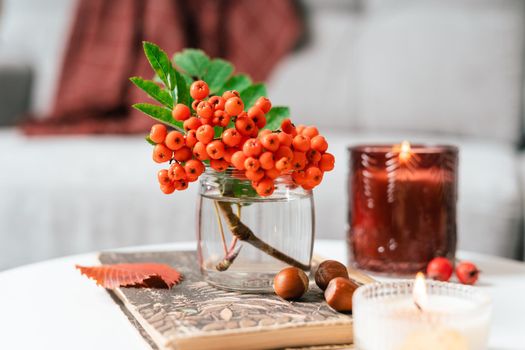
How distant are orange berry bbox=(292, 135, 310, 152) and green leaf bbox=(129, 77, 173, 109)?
0.16 metres

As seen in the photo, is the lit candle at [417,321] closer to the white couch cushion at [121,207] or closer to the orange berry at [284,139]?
the orange berry at [284,139]

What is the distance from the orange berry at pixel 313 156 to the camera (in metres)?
0.69

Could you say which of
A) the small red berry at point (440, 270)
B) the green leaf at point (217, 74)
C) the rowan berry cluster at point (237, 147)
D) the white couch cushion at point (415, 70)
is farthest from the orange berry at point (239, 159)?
the white couch cushion at point (415, 70)

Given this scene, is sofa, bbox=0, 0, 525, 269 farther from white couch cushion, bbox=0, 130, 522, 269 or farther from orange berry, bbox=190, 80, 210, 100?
orange berry, bbox=190, 80, 210, 100

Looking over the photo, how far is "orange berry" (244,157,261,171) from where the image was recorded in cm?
63

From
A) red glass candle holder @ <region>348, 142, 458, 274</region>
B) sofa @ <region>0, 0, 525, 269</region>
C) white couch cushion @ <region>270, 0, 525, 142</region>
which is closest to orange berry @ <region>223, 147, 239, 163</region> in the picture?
red glass candle holder @ <region>348, 142, 458, 274</region>

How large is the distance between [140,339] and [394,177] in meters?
0.40

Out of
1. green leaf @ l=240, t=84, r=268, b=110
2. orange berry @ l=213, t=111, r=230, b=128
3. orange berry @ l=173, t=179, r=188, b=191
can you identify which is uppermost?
green leaf @ l=240, t=84, r=268, b=110

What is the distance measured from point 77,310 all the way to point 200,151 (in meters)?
0.21

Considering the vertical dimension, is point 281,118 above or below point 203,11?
below

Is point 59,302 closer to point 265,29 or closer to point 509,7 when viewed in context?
point 265,29

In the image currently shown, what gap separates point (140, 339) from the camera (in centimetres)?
63

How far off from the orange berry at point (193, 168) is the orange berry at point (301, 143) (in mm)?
90

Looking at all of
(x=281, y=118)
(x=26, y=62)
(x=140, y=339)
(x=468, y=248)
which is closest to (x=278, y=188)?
(x=281, y=118)
